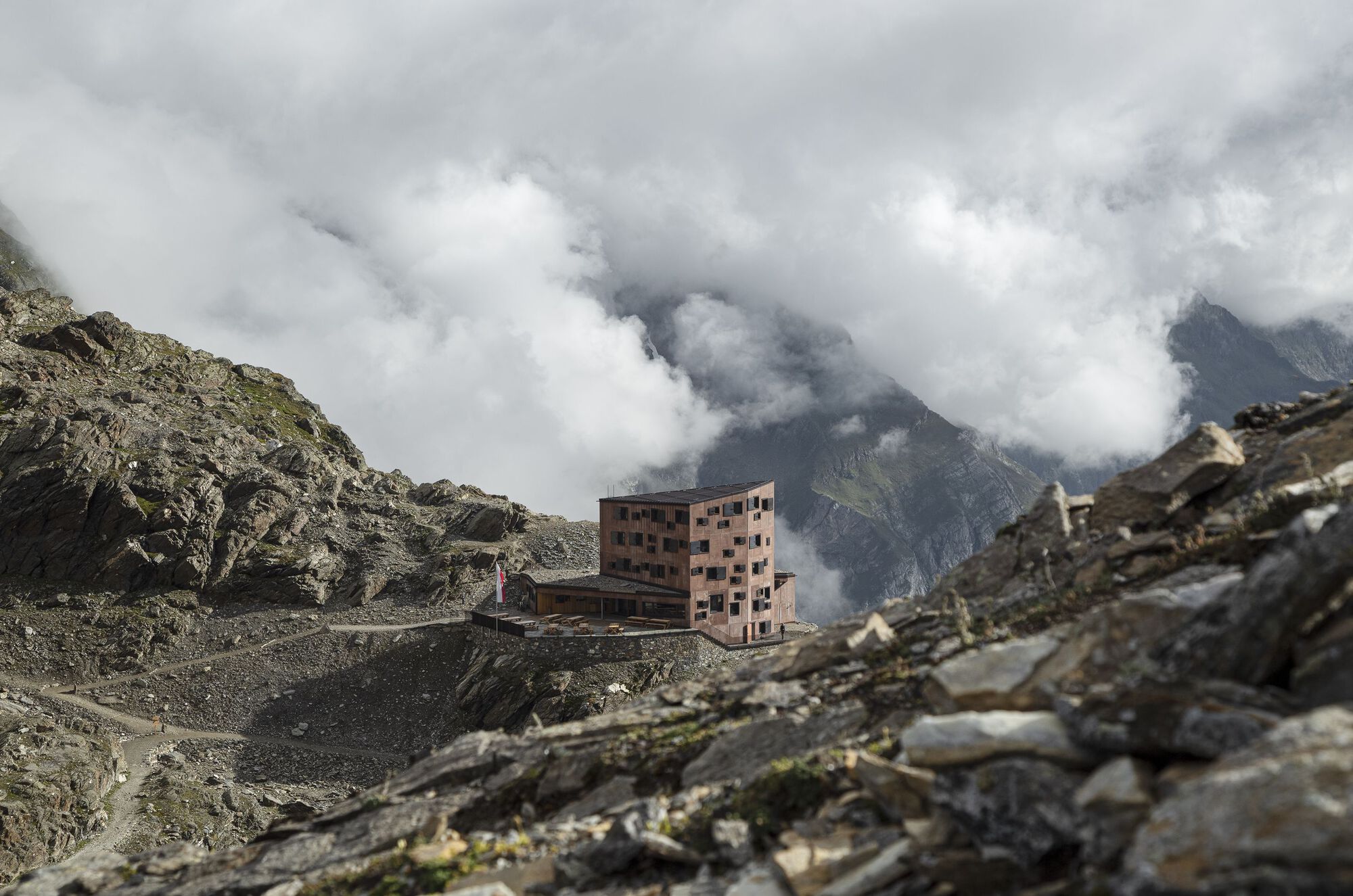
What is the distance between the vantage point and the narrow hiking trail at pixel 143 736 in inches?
2861

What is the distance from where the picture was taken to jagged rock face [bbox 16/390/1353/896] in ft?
27.7

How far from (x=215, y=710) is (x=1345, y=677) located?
366 feet

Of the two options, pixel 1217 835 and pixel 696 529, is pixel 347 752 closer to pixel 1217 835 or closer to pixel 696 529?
pixel 696 529

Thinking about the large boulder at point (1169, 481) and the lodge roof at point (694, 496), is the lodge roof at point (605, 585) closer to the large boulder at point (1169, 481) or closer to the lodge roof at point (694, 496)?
the lodge roof at point (694, 496)

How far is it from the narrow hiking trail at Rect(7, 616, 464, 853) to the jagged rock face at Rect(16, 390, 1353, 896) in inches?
2500

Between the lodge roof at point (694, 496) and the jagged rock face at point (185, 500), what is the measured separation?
29263 mm

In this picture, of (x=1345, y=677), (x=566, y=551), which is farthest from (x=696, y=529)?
(x=1345, y=677)

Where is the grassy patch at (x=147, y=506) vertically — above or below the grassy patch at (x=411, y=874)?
above

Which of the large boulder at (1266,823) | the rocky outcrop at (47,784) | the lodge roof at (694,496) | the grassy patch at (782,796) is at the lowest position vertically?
the rocky outcrop at (47,784)

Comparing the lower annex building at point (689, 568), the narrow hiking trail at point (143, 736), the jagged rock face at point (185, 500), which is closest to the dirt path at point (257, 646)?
the narrow hiking trail at point (143, 736)

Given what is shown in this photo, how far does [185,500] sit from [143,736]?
142ft

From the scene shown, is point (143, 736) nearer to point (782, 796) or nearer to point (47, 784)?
point (47, 784)

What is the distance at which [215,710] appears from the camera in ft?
313

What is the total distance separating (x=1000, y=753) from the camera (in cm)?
1101
